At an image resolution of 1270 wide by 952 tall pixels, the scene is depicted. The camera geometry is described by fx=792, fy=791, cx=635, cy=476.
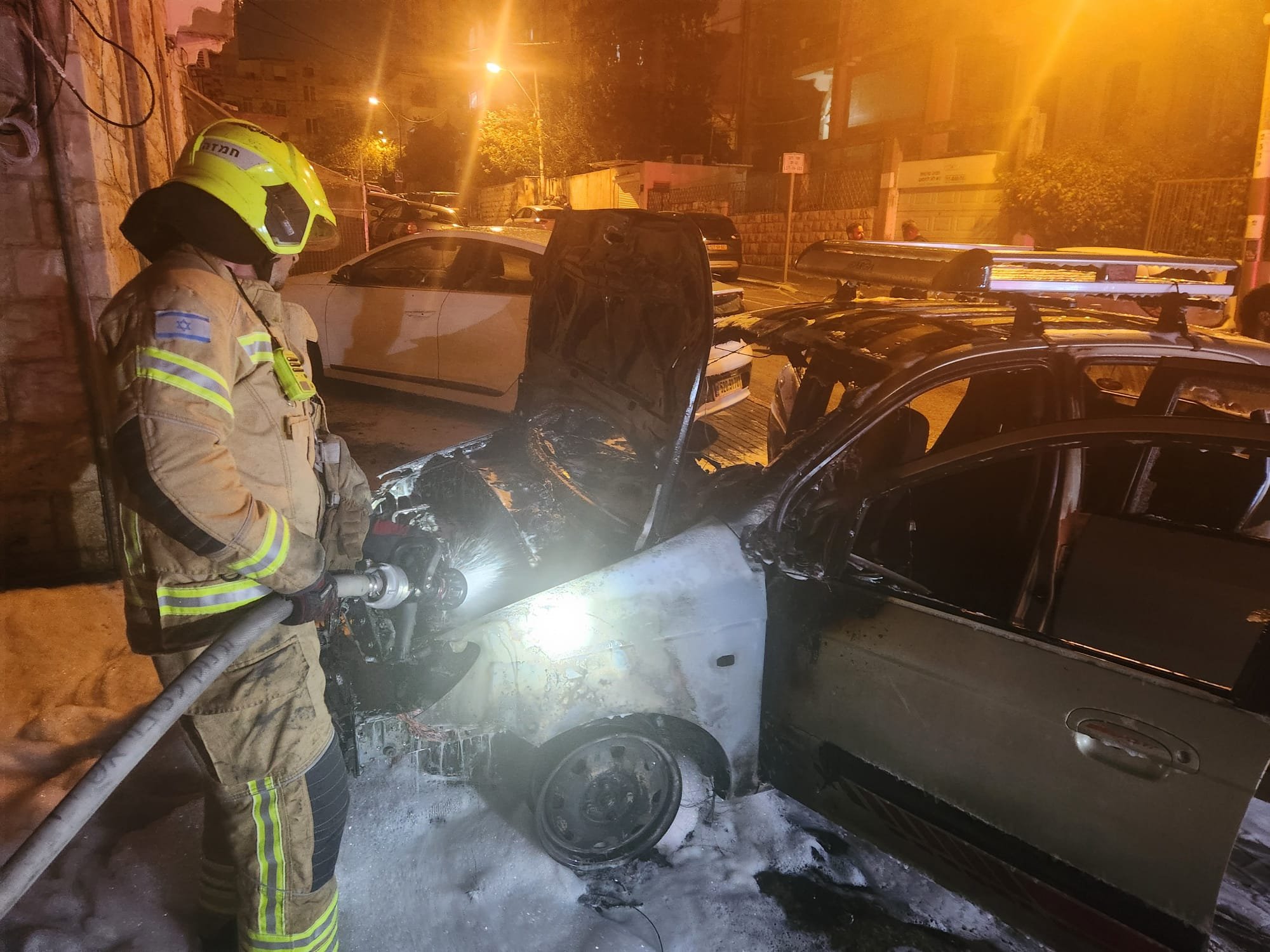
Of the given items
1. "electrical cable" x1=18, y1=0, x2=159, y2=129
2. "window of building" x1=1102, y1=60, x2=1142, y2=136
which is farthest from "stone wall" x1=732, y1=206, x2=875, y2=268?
"electrical cable" x1=18, y1=0, x2=159, y2=129

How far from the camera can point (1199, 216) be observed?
1349cm

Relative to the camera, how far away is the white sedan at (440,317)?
6.35 metres

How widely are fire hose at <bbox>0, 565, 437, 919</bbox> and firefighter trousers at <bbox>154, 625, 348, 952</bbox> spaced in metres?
0.13

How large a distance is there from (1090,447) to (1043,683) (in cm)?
62

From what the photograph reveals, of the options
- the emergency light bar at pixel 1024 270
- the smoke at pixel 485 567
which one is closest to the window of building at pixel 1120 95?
the emergency light bar at pixel 1024 270

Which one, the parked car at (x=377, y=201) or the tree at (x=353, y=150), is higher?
the tree at (x=353, y=150)

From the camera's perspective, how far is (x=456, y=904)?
2.38m

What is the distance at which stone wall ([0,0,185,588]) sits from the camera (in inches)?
144

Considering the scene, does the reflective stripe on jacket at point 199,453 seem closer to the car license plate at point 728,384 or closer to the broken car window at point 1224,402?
the broken car window at point 1224,402

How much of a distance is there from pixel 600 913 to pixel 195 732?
50.0 inches

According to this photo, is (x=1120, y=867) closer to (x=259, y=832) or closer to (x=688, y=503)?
(x=688, y=503)

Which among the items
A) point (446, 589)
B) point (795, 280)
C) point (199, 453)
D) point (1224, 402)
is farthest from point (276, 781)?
point (795, 280)

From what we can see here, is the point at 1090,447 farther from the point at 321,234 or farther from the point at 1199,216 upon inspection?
the point at 1199,216

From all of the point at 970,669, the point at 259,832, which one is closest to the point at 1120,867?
the point at 970,669
